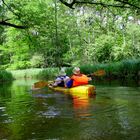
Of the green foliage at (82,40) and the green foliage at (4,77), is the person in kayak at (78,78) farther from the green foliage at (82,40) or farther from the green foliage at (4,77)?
the green foliage at (4,77)

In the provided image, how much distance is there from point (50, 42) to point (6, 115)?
894 inches

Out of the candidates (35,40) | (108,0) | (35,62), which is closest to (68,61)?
(35,62)

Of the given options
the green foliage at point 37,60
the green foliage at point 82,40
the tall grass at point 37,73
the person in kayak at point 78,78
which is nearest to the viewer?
the person in kayak at point 78,78

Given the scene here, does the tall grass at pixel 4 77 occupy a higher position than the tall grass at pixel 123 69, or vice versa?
the tall grass at pixel 123 69

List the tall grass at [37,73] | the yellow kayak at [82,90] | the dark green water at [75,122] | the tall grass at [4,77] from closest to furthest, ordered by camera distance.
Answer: the dark green water at [75,122], the yellow kayak at [82,90], the tall grass at [4,77], the tall grass at [37,73]

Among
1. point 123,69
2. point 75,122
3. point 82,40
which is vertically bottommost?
point 75,122

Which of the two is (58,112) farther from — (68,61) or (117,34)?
(68,61)

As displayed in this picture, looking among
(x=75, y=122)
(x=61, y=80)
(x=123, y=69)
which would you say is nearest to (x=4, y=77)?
(x=123, y=69)

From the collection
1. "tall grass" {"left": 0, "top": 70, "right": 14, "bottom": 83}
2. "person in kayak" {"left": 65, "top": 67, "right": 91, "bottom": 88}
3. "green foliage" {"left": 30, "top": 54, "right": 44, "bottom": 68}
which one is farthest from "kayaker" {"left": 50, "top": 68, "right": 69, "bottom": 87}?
"green foliage" {"left": 30, "top": 54, "right": 44, "bottom": 68}

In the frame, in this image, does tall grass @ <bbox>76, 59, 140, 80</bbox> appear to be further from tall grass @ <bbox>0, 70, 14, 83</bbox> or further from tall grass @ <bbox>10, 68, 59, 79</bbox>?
tall grass @ <bbox>0, 70, 14, 83</bbox>

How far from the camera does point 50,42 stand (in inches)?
1266

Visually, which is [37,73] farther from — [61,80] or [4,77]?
[61,80]

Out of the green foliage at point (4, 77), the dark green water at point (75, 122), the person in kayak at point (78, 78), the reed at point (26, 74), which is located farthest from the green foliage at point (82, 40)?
the dark green water at point (75, 122)

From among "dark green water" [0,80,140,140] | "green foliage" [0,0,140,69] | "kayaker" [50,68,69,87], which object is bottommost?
"dark green water" [0,80,140,140]
